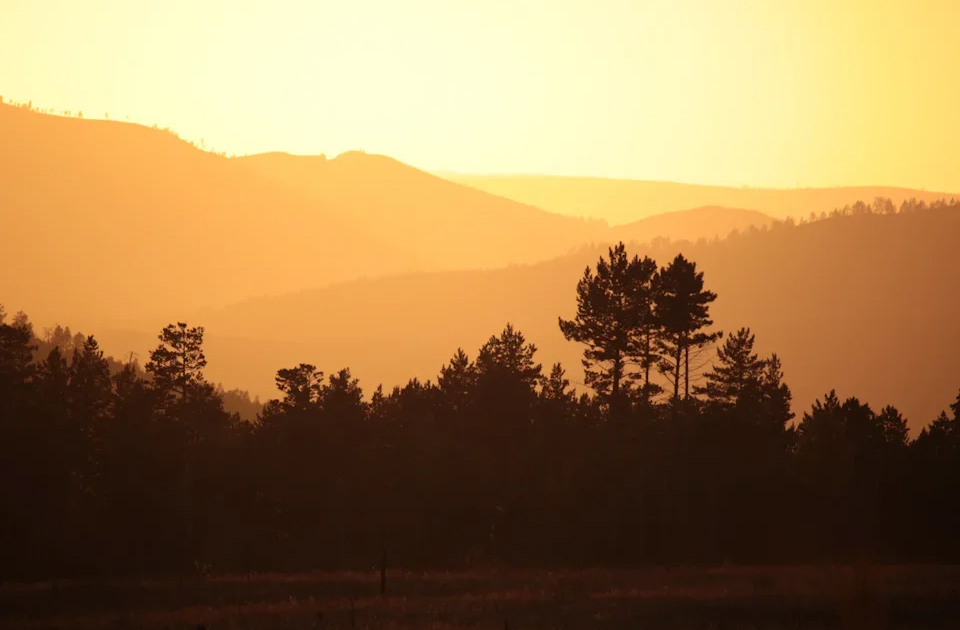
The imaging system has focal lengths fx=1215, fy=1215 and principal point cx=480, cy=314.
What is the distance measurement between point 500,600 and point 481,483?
76.5 ft

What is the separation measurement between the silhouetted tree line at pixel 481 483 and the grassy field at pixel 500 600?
832 cm

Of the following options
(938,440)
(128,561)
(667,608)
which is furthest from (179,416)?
(938,440)

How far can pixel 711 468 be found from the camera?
62875mm

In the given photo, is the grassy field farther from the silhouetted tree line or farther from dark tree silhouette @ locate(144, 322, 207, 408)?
dark tree silhouette @ locate(144, 322, 207, 408)

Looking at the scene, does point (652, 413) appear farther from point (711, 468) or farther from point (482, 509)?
point (482, 509)

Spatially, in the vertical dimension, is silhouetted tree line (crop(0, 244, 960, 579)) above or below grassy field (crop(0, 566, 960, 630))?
above

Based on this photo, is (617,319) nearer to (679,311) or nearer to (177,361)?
(679,311)

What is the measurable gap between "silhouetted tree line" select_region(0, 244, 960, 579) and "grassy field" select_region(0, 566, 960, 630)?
27.3 ft

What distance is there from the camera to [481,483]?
2530 inches

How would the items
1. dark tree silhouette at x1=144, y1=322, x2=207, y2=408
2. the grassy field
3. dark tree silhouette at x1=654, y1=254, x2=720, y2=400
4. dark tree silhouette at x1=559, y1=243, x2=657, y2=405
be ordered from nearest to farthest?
the grassy field, dark tree silhouette at x1=654, y1=254, x2=720, y2=400, dark tree silhouette at x1=559, y1=243, x2=657, y2=405, dark tree silhouette at x1=144, y1=322, x2=207, y2=408

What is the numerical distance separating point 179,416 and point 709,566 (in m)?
30.5

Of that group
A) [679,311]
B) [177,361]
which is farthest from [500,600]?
[177,361]

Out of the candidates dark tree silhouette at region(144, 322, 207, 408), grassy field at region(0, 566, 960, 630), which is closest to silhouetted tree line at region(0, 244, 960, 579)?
dark tree silhouette at region(144, 322, 207, 408)

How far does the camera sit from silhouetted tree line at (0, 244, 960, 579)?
6194 cm
